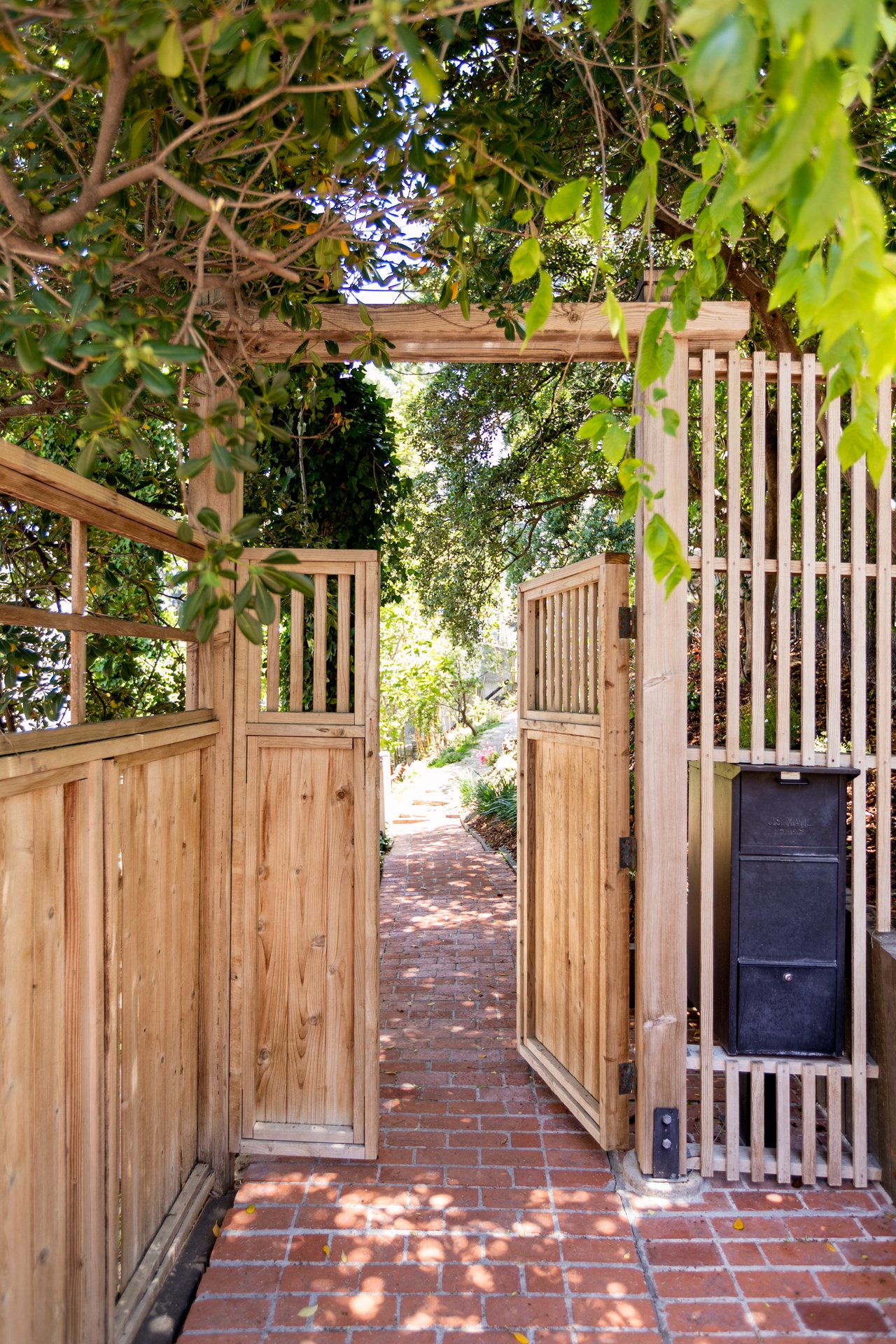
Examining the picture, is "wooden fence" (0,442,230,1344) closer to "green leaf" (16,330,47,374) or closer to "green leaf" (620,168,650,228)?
"green leaf" (16,330,47,374)

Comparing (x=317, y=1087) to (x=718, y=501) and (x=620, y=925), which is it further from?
(x=718, y=501)

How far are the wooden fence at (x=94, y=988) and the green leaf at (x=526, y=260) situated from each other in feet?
3.13

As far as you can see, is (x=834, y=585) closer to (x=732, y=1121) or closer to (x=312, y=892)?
(x=732, y=1121)

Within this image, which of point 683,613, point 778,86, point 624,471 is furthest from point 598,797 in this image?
point 778,86

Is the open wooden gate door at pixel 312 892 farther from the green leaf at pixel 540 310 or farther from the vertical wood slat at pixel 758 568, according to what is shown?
the green leaf at pixel 540 310

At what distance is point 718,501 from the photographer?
669 centimetres

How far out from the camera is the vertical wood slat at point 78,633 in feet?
6.75

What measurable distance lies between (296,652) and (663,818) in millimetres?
1434

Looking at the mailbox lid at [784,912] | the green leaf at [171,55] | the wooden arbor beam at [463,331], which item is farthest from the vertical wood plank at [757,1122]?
the green leaf at [171,55]

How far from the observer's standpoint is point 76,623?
2018 mm

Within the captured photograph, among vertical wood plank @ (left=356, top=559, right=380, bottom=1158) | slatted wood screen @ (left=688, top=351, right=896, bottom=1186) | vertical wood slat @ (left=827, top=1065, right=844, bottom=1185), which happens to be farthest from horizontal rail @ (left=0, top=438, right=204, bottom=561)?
vertical wood slat @ (left=827, top=1065, right=844, bottom=1185)

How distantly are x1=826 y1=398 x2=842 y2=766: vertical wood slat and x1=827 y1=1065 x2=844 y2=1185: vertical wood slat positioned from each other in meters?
1.09

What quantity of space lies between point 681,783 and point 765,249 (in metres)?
3.26

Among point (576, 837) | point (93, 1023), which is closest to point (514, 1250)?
point (576, 837)
